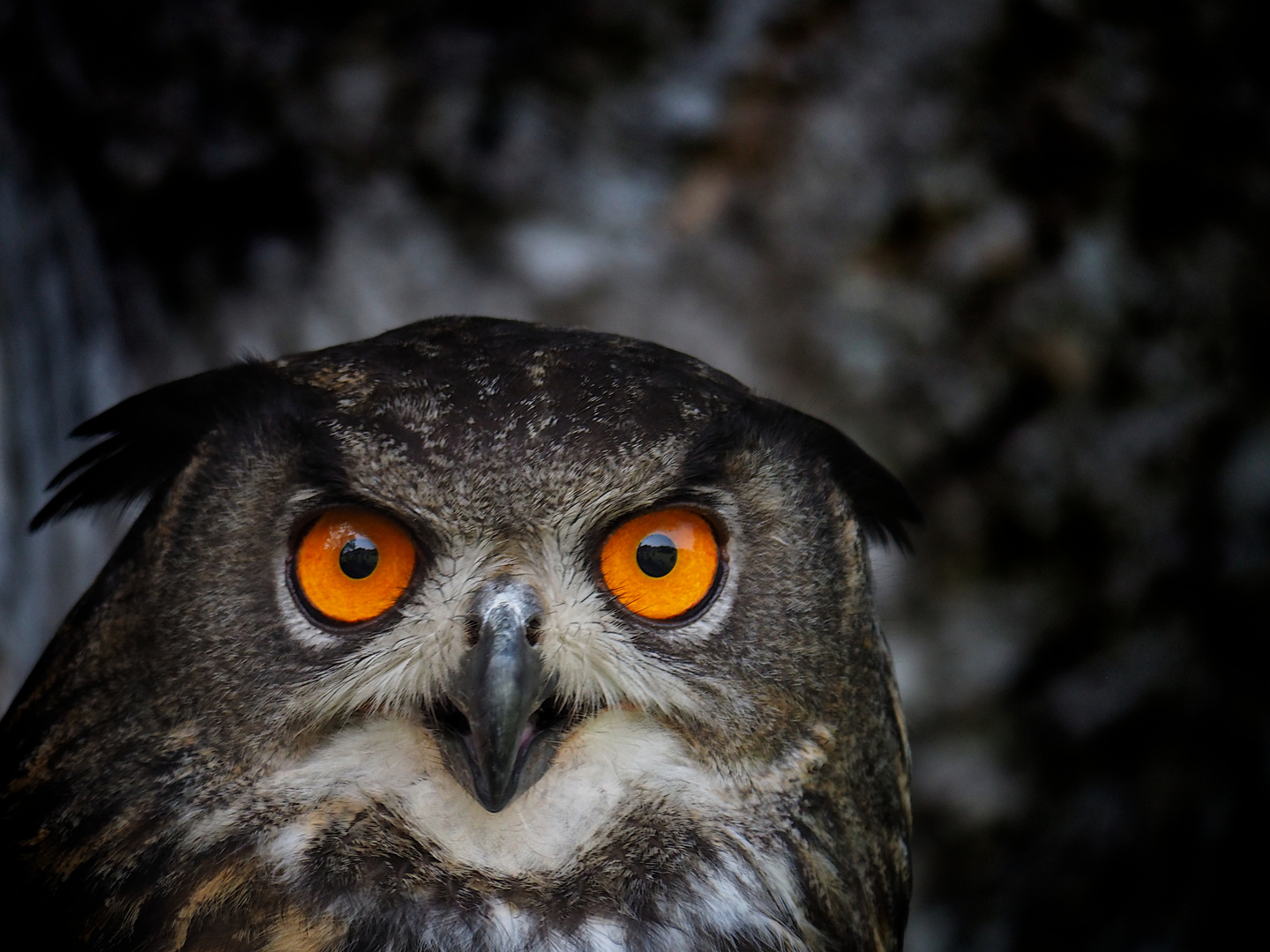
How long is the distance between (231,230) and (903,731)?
160 cm

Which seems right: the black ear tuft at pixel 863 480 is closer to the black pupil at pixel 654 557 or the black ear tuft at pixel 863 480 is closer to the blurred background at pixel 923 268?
the black pupil at pixel 654 557

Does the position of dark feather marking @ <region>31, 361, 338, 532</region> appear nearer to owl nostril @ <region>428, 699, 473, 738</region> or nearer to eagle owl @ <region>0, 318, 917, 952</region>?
eagle owl @ <region>0, 318, 917, 952</region>

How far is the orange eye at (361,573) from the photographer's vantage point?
1014 mm

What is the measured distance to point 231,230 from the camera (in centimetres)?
217

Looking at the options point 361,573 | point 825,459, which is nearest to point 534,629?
point 361,573

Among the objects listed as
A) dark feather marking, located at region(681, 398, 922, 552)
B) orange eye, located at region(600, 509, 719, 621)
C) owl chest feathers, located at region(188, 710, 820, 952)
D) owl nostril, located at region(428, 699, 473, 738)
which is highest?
dark feather marking, located at region(681, 398, 922, 552)

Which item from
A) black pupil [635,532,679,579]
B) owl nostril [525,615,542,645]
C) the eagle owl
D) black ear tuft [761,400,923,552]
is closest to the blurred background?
black ear tuft [761,400,923,552]

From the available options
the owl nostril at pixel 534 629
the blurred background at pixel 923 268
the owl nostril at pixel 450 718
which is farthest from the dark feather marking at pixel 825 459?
the blurred background at pixel 923 268

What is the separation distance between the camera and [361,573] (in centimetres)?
101

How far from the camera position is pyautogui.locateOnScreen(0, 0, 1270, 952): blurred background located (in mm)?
2117

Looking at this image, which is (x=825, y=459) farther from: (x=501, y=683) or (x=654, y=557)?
(x=501, y=683)

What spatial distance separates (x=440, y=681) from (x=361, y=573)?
0.12 metres

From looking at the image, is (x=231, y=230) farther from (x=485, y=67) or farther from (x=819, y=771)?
(x=819, y=771)

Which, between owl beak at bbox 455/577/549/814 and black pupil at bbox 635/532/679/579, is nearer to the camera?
owl beak at bbox 455/577/549/814
